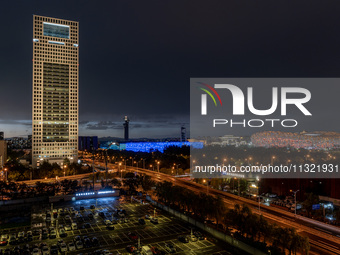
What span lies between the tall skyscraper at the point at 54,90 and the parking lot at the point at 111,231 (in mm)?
45884

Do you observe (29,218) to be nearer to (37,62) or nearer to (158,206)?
(158,206)

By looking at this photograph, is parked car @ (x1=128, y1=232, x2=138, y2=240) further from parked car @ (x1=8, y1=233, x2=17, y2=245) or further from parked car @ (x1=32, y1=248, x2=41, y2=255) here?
parked car @ (x1=8, y1=233, x2=17, y2=245)

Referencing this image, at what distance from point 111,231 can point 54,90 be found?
63.2 m

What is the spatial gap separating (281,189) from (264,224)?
20872 mm

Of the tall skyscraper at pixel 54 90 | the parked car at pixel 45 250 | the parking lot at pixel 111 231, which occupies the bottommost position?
the parking lot at pixel 111 231

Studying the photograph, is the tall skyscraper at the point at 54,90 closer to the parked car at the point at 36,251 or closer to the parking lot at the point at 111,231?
the parking lot at the point at 111,231

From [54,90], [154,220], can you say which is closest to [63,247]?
[154,220]

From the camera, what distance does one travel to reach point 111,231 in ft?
84.0

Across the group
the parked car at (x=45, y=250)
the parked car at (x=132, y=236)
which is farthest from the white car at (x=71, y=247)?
the parked car at (x=132, y=236)

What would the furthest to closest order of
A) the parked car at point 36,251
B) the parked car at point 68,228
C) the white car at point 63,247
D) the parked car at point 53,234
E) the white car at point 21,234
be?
the parked car at point 68,228 < the parked car at point 53,234 < the white car at point 21,234 < the white car at point 63,247 < the parked car at point 36,251

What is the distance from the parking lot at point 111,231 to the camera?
21.5 metres

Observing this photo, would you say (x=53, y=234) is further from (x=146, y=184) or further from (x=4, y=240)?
(x=146, y=184)

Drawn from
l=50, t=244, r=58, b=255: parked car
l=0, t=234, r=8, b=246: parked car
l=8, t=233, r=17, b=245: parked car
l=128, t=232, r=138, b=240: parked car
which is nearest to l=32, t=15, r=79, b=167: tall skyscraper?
l=0, t=234, r=8, b=246: parked car

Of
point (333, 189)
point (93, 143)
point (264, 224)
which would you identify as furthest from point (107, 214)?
point (93, 143)
